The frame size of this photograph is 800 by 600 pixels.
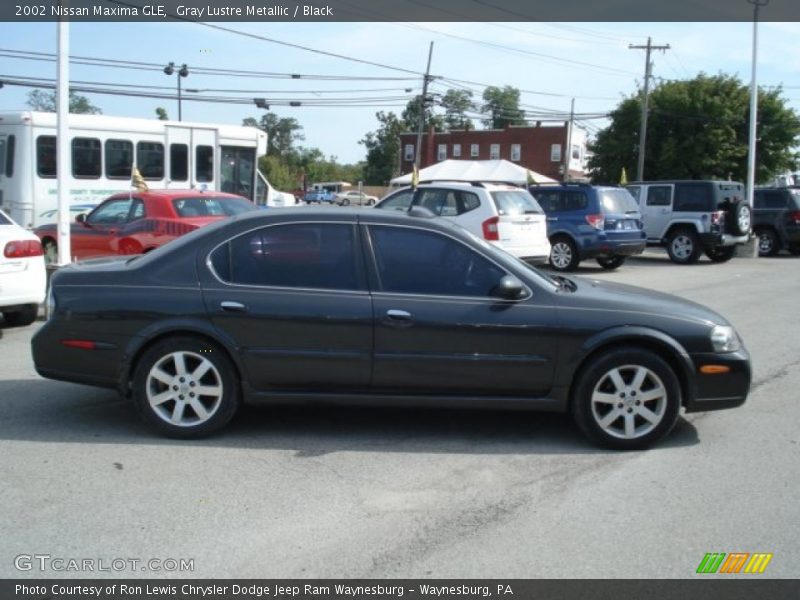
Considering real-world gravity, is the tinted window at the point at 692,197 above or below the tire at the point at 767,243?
above

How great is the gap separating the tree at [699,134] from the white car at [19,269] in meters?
36.9

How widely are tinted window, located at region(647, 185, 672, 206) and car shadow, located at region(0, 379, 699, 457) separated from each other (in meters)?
15.0

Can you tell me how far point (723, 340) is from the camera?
535cm

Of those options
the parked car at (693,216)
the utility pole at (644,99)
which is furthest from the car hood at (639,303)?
the utility pole at (644,99)

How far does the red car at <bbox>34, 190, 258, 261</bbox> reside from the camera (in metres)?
12.0

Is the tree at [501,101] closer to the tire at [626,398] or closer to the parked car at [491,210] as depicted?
the parked car at [491,210]

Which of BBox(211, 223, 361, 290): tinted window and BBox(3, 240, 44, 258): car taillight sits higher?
BBox(211, 223, 361, 290): tinted window

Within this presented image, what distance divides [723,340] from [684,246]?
50.9 feet

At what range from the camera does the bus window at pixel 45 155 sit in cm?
1755

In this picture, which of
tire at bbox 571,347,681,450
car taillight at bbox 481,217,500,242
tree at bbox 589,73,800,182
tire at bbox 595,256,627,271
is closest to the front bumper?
tire at bbox 571,347,681,450

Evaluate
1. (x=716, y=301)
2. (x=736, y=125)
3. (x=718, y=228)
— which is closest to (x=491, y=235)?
(x=716, y=301)

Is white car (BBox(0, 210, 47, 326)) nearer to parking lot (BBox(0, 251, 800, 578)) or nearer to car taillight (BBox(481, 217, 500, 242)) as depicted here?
parking lot (BBox(0, 251, 800, 578))

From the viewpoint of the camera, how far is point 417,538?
398 cm

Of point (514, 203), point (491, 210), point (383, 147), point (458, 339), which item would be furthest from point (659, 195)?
A: point (383, 147)
